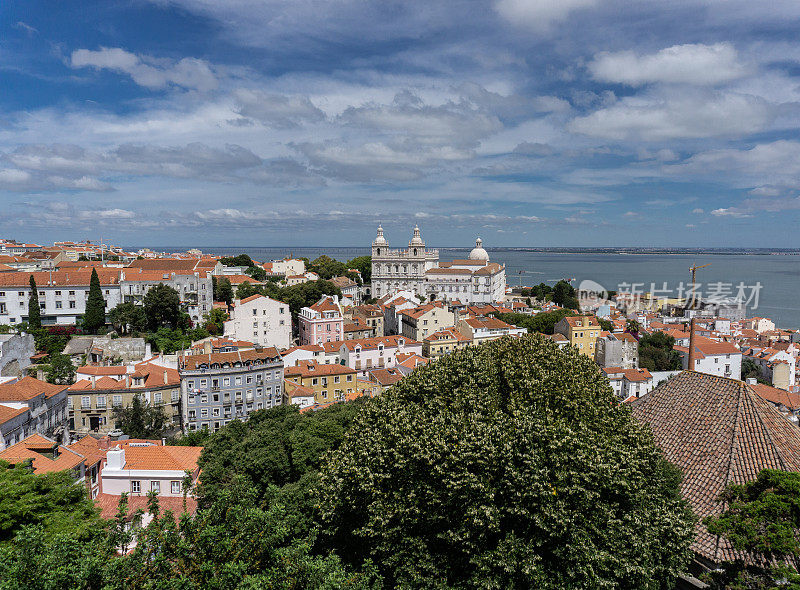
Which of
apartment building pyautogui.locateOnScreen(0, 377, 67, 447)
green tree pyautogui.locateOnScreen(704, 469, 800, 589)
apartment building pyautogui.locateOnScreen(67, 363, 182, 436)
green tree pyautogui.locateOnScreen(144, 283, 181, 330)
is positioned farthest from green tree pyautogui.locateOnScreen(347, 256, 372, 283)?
green tree pyautogui.locateOnScreen(704, 469, 800, 589)

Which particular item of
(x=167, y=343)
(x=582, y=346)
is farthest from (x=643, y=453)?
(x=582, y=346)

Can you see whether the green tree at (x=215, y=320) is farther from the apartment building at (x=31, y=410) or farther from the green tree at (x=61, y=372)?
the apartment building at (x=31, y=410)

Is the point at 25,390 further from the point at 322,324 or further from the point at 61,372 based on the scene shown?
the point at 322,324

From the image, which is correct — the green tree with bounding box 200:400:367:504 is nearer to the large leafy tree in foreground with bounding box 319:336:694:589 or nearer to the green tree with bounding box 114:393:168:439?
the large leafy tree in foreground with bounding box 319:336:694:589

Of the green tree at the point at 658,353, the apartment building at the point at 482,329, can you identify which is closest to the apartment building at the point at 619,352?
the green tree at the point at 658,353

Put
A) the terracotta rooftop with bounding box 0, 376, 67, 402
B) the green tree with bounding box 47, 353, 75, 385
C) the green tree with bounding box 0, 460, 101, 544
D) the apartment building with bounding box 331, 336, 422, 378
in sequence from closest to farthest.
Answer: the green tree with bounding box 0, 460, 101, 544 → the terracotta rooftop with bounding box 0, 376, 67, 402 → the green tree with bounding box 47, 353, 75, 385 → the apartment building with bounding box 331, 336, 422, 378

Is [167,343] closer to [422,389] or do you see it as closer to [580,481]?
[422,389]
